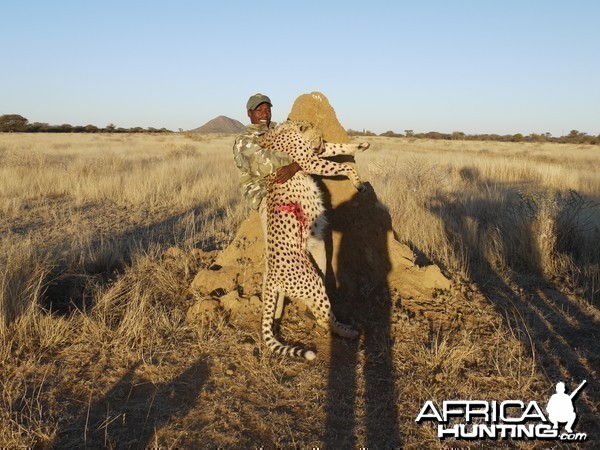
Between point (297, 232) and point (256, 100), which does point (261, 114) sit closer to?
point (256, 100)

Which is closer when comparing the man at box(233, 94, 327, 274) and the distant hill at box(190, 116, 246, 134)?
the man at box(233, 94, 327, 274)

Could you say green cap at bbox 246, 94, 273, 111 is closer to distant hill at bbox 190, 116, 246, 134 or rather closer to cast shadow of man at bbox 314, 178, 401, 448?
cast shadow of man at bbox 314, 178, 401, 448

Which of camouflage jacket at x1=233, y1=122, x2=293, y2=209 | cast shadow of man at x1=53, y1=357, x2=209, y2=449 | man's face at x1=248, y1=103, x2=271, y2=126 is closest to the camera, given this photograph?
cast shadow of man at x1=53, y1=357, x2=209, y2=449

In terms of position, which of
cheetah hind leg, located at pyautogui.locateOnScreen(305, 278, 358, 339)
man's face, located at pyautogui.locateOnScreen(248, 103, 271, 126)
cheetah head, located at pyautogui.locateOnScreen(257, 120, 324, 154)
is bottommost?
cheetah hind leg, located at pyautogui.locateOnScreen(305, 278, 358, 339)

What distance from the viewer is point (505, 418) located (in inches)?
99.0

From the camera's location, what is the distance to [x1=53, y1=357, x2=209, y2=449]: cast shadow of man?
237cm

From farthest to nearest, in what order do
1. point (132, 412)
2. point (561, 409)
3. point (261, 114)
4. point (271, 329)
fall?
point (261, 114) → point (271, 329) → point (132, 412) → point (561, 409)

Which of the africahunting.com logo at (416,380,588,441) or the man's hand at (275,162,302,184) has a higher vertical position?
the man's hand at (275,162,302,184)

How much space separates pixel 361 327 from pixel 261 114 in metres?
1.94

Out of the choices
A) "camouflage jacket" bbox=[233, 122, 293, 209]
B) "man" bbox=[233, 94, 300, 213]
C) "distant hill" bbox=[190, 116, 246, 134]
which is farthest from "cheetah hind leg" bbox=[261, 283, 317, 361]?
"distant hill" bbox=[190, 116, 246, 134]

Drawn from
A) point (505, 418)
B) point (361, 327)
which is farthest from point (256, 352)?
point (505, 418)

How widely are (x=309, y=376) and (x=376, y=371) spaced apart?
1.48ft

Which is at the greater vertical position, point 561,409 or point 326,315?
point 326,315

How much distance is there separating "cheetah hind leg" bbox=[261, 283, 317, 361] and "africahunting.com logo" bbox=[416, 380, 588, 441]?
3.01 feet
